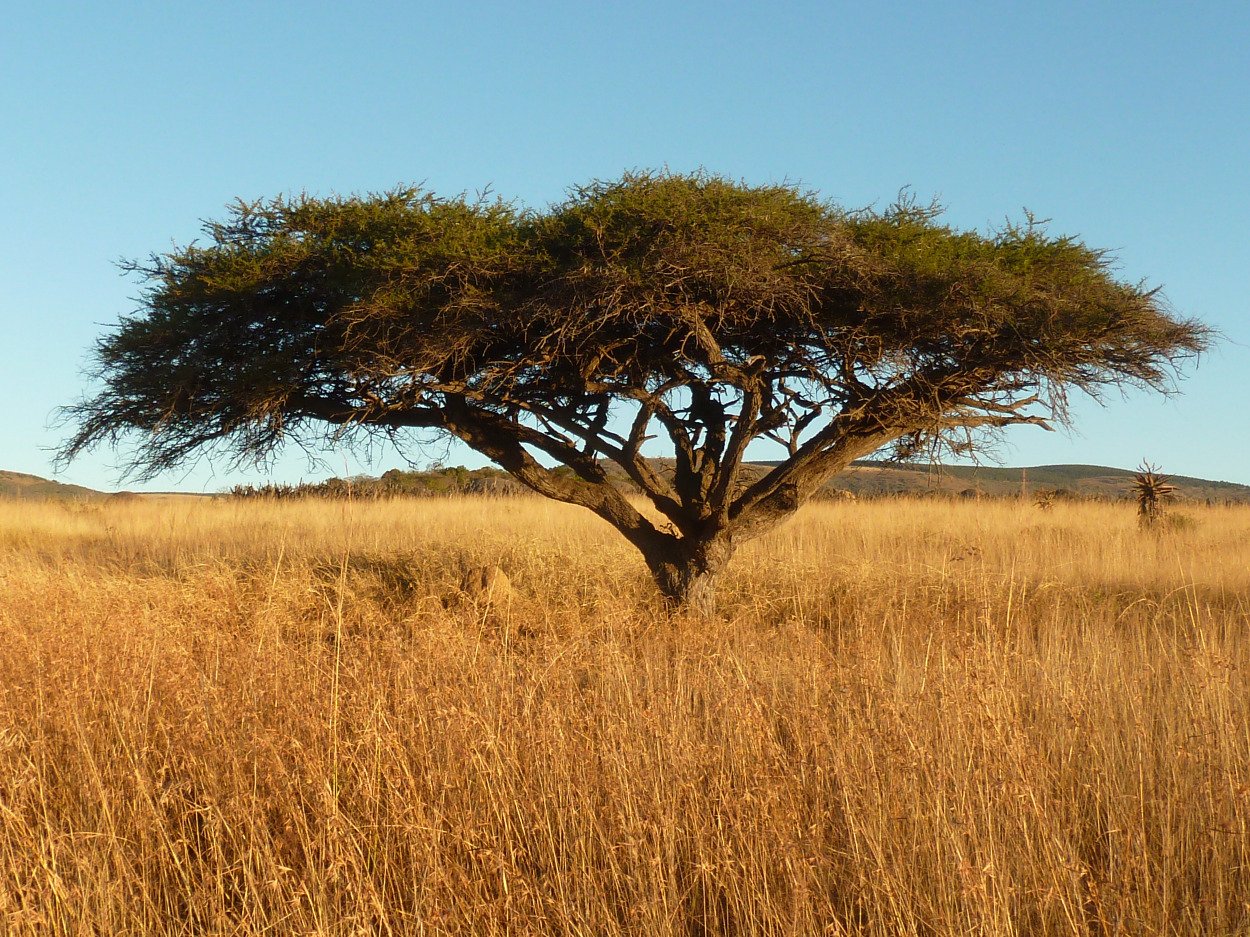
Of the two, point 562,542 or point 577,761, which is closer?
point 577,761

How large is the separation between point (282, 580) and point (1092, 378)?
8.29 m

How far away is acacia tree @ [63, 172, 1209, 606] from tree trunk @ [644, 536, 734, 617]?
0.09ft

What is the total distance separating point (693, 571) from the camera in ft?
33.7

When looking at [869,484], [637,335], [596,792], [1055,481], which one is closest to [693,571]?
[637,335]

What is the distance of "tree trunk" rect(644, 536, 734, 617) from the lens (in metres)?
10.2

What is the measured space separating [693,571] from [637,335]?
2737mm

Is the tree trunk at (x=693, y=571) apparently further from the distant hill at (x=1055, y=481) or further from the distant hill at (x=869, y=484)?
the distant hill at (x=1055, y=481)

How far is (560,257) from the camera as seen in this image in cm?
902

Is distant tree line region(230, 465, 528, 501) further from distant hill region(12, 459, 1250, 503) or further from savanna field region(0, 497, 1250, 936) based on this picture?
savanna field region(0, 497, 1250, 936)

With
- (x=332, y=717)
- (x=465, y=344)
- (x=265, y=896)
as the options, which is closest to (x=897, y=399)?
(x=465, y=344)

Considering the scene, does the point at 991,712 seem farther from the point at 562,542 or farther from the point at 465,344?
the point at 562,542

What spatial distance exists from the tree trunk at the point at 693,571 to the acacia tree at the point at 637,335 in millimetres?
26

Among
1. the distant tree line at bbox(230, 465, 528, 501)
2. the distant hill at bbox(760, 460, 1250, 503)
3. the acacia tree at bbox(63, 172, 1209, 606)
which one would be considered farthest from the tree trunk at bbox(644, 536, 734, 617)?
the distant hill at bbox(760, 460, 1250, 503)

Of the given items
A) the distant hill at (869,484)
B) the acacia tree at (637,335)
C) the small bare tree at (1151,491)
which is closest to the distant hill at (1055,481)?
the distant hill at (869,484)
